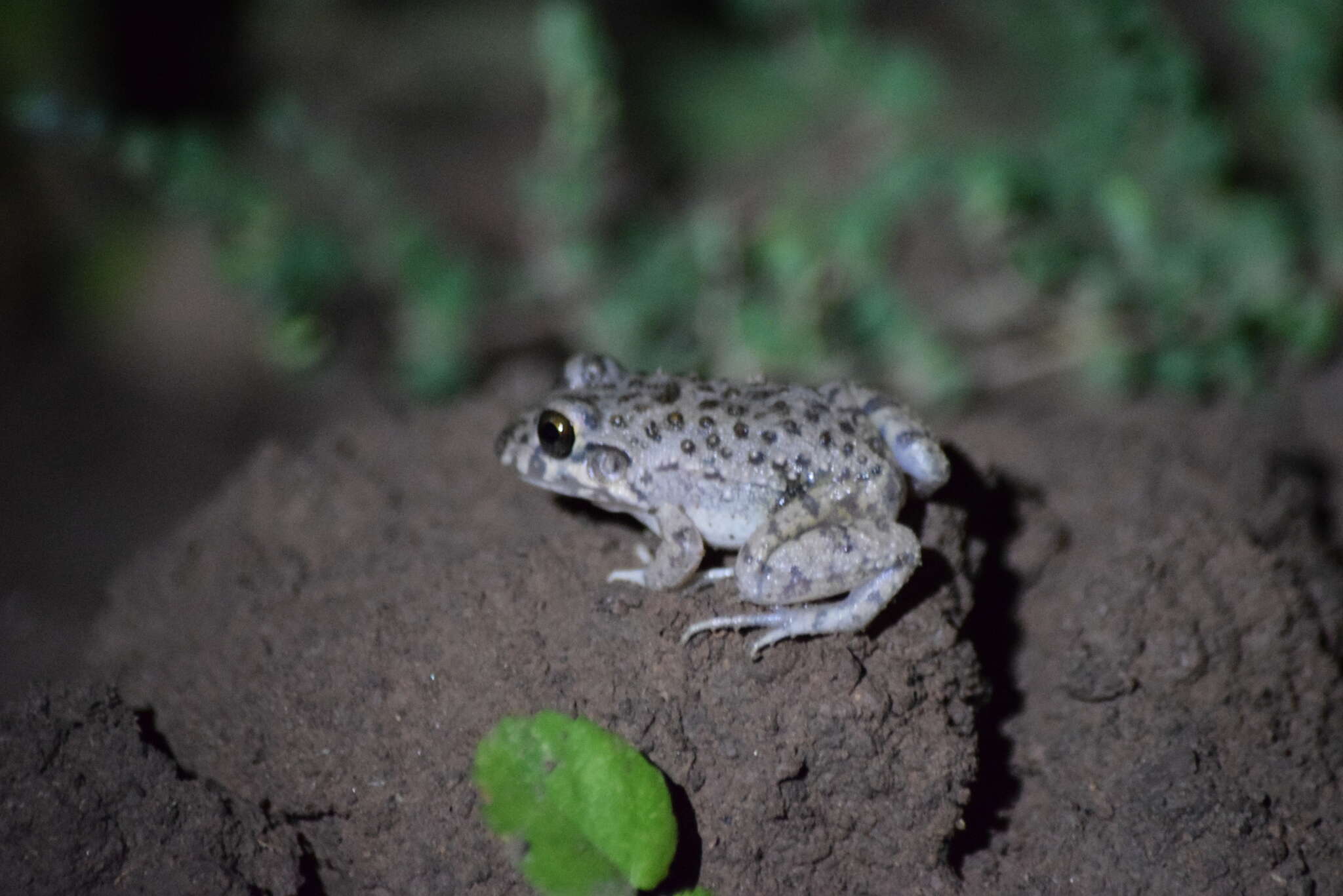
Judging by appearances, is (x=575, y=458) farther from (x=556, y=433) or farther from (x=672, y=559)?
(x=672, y=559)

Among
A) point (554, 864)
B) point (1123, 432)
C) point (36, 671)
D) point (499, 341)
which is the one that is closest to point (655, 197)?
point (499, 341)

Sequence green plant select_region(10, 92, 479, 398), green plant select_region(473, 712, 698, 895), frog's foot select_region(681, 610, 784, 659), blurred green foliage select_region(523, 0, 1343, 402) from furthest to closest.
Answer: blurred green foliage select_region(523, 0, 1343, 402), green plant select_region(10, 92, 479, 398), frog's foot select_region(681, 610, 784, 659), green plant select_region(473, 712, 698, 895)

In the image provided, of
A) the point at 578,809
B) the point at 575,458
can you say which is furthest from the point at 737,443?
the point at 578,809

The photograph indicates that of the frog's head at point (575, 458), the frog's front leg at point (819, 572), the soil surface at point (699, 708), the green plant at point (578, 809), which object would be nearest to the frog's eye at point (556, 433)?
the frog's head at point (575, 458)

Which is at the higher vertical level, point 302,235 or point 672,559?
point 672,559

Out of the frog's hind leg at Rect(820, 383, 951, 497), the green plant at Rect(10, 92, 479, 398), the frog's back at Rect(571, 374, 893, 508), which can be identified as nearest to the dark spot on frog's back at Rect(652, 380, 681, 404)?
the frog's back at Rect(571, 374, 893, 508)

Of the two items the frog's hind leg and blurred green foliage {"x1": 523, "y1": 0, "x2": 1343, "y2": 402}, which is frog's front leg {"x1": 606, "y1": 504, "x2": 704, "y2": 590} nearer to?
the frog's hind leg
